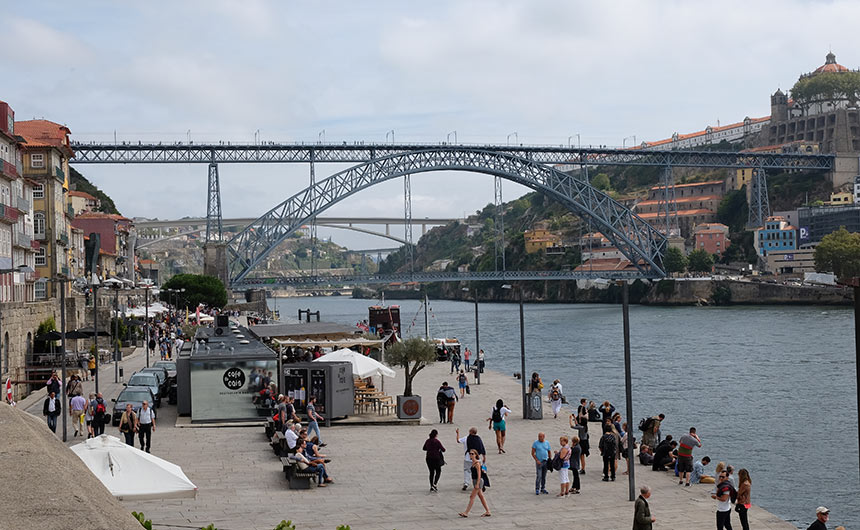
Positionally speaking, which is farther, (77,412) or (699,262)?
(699,262)

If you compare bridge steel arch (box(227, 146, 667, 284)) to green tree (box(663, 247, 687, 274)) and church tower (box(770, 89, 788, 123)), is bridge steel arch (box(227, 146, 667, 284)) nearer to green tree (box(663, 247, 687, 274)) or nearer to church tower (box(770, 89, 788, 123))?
green tree (box(663, 247, 687, 274))

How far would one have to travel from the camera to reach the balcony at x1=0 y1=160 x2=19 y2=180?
97.1ft

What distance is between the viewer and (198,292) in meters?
74.4

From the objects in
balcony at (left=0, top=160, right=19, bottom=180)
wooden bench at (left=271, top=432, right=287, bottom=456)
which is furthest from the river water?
balcony at (left=0, top=160, right=19, bottom=180)

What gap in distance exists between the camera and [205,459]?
1711 cm

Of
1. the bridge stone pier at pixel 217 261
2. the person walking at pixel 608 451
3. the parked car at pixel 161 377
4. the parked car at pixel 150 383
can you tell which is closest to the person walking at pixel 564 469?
the person walking at pixel 608 451

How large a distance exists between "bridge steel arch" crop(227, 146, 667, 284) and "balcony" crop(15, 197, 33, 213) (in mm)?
50255

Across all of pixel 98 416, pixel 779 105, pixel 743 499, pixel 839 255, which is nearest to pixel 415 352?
pixel 98 416

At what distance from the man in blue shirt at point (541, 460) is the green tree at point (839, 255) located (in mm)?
80385

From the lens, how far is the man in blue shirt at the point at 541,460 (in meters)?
14.8

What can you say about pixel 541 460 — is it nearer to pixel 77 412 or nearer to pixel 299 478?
pixel 299 478

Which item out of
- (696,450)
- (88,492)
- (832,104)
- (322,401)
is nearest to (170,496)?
(88,492)

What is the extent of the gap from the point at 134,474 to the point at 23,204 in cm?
2595

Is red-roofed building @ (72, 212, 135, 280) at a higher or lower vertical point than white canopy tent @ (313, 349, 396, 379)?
higher
